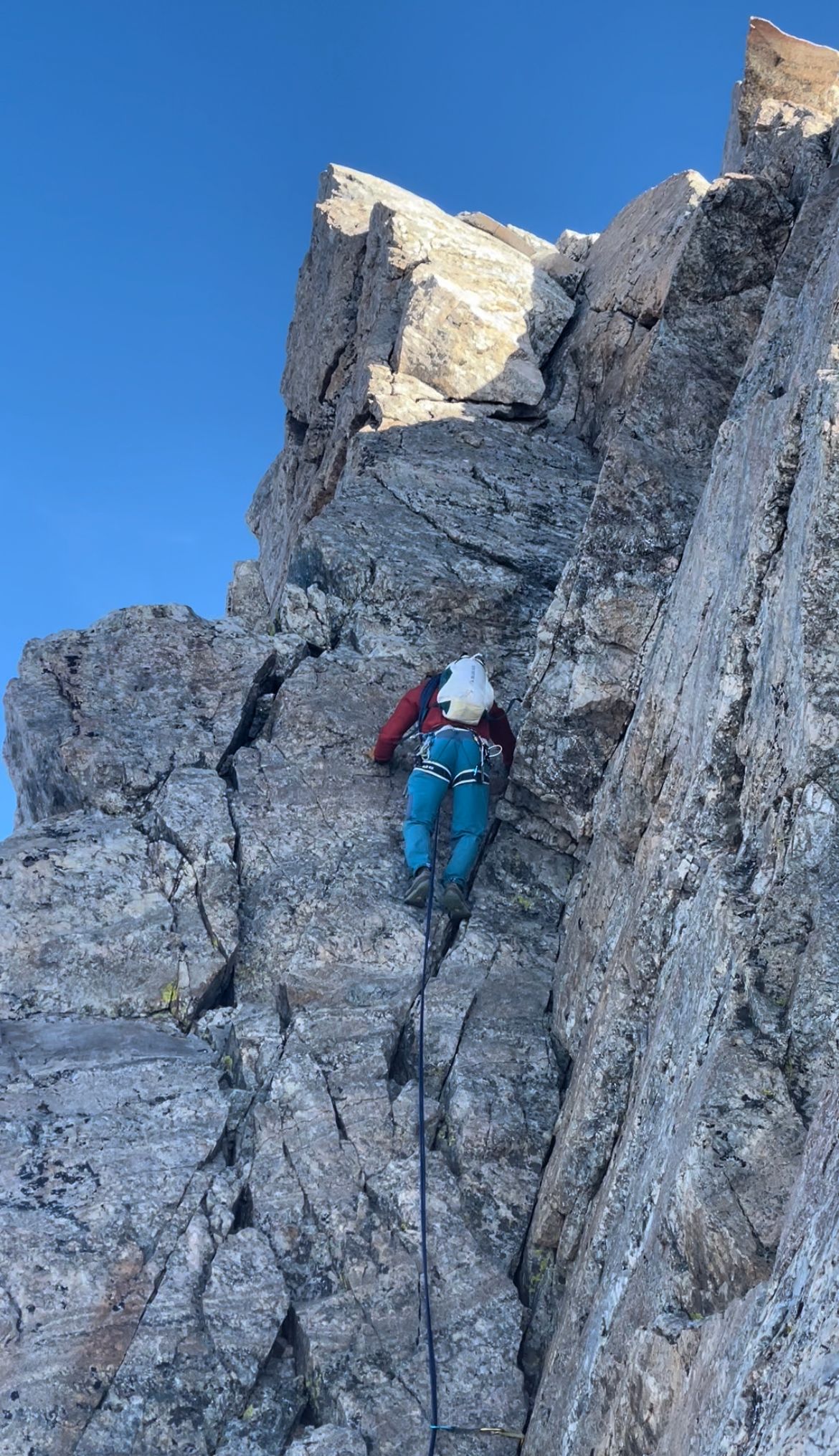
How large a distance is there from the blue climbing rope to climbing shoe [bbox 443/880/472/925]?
145 mm

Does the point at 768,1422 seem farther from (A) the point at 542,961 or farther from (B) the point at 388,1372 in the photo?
(A) the point at 542,961

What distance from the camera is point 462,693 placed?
42.0ft

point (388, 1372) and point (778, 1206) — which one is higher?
point (778, 1206)

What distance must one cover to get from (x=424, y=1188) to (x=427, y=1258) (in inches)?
19.1

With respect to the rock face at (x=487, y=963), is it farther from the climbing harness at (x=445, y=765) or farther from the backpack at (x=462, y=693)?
the backpack at (x=462, y=693)

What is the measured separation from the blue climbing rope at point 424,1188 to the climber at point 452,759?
254mm

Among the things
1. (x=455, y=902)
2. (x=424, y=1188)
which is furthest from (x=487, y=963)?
(x=424, y=1188)

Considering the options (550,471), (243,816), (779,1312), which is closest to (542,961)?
(243,816)

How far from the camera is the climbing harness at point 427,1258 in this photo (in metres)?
8.22

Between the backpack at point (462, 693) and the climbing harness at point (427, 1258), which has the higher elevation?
the backpack at point (462, 693)

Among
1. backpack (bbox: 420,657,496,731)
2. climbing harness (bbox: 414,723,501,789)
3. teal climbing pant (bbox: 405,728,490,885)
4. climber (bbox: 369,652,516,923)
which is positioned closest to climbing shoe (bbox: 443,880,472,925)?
climber (bbox: 369,652,516,923)

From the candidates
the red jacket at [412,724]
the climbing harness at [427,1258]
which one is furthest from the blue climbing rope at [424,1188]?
the red jacket at [412,724]

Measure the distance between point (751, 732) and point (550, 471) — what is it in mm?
9653

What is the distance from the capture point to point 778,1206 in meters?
6.27
